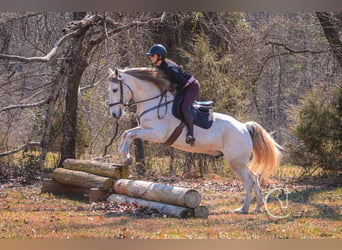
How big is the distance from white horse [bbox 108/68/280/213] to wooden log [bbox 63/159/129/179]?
1.31 metres

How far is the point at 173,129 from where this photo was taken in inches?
279

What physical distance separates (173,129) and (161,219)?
132cm

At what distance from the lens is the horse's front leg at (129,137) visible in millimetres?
6668

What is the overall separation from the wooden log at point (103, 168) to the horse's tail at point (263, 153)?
217 cm

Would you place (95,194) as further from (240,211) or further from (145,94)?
(240,211)

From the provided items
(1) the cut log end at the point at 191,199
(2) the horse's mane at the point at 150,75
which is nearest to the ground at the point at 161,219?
(1) the cut log end at the point at 191,199

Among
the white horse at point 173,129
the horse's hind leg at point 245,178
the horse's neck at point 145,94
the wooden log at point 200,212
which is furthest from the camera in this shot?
the horse's hind leg at point 245,178

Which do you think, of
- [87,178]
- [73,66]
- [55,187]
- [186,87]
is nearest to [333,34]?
[186,87]

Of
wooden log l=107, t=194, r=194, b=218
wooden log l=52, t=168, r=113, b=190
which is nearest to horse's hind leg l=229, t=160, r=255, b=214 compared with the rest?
wooden log l=107, t=194, r=194, b=218

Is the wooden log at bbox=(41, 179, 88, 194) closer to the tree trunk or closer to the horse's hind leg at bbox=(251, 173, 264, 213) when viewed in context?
the horse's hind leg at bbox=(251, 173, 264, 213)

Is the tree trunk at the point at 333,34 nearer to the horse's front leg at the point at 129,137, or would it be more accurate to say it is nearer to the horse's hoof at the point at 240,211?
the horse's hoof at the point at 240,211

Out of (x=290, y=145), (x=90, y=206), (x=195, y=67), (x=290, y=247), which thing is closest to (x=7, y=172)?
(x=90, y=206)

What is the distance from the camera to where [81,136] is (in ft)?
40.5

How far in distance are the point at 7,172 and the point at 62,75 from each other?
251 centimetres
